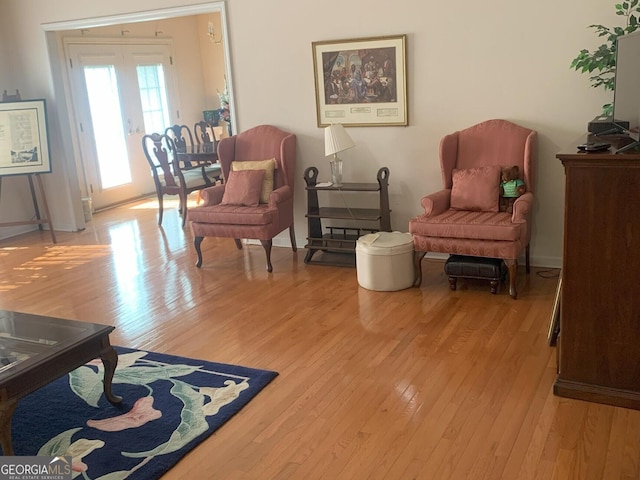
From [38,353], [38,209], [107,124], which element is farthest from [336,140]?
[107,124]

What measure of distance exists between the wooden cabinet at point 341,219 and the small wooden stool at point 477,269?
32.2 inches

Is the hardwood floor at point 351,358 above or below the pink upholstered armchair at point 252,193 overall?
below

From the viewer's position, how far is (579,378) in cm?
286

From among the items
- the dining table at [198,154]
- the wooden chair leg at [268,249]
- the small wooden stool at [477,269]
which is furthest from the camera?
the dining table at [198,154]

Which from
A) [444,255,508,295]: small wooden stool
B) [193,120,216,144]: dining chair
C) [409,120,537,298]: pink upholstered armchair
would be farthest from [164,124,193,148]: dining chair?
[444,255,508,295]: small wooden stool

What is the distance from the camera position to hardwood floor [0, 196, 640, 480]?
252 cm

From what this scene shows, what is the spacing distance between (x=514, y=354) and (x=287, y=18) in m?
3.37

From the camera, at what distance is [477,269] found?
4.24 metres

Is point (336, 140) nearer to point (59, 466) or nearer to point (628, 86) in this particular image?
point (628, 86)

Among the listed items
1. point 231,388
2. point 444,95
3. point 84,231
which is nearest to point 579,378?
point 231,388

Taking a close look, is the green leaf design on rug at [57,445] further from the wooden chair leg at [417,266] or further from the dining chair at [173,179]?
the dining chair at [173,179]

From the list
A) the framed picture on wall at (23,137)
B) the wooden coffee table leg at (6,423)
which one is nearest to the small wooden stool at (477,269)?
the wooden coffee table leg at (6,423)

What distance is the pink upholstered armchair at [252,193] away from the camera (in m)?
5.05

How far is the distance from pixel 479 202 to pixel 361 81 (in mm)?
1460
